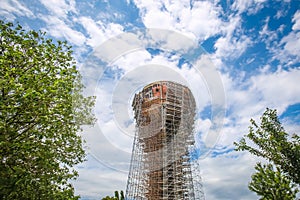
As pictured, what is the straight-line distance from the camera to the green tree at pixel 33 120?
6.80 metres

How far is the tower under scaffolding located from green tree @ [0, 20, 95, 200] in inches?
669

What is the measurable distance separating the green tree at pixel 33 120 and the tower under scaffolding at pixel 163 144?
1699cm

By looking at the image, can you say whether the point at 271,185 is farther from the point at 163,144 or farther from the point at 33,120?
the point at 163,144

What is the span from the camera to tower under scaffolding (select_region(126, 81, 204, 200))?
24359 millimetres

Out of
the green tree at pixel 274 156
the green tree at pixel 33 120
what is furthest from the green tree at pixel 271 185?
the green tree at pixel 33 120

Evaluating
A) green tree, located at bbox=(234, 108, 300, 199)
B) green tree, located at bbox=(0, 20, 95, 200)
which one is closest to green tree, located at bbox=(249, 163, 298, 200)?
green tree, located at bbox=(234, 108, 300, 199)

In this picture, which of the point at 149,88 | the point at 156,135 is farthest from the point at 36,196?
the point at 149,88

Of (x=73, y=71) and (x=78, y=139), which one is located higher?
(x=73, y=71)

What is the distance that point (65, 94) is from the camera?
8195mm

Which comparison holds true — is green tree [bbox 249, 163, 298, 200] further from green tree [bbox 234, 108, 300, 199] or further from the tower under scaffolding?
the tower under scaffolding

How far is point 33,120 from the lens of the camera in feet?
24.3

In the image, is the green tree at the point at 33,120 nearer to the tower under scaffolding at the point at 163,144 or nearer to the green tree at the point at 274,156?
the green tree at the point at 274,156

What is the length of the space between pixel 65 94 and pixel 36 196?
3.78m

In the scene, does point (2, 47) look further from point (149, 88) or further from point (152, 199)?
point (149, 88)
